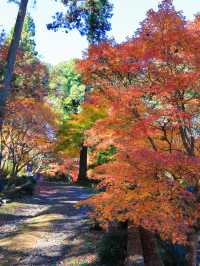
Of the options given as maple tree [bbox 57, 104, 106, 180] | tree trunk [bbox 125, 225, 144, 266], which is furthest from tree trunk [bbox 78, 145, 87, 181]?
tree trunk [bbox 125, 225, 144, 266]

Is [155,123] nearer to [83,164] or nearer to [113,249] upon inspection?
[113,249]

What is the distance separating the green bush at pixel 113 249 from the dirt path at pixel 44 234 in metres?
0.75

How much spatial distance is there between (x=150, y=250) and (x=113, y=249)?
112cm

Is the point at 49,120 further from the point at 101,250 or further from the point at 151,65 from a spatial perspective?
the point at 151,65

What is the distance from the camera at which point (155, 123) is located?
841cm

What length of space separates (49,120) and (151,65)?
11643mm

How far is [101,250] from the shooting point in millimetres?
10586

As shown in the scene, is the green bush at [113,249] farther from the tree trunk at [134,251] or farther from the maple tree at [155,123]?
the maple tree at [155,123]

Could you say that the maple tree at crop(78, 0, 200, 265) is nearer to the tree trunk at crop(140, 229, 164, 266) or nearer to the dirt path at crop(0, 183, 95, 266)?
the tree trunk at crop(140, 229, 164, 266)

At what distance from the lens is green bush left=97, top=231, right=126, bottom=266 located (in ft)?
33.7

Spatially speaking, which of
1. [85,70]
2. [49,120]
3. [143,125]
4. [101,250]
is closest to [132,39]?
[85,70]

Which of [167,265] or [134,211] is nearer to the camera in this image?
[134,211]

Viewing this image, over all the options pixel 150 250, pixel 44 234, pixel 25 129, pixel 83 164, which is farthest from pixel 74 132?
pixel 150 250

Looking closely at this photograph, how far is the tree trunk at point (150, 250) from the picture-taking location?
944 cm
